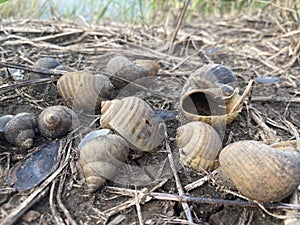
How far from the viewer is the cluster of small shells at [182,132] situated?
2023 millimetres

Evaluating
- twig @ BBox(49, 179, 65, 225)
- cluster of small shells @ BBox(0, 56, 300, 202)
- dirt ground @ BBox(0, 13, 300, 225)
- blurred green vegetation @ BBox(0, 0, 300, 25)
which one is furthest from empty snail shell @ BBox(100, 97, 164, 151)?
blurred green vegetation @ BBox(0, 0, 300, 25)

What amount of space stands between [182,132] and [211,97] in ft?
1.86

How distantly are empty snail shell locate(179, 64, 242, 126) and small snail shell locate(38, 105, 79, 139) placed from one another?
2.56 ft

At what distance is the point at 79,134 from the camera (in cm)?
262

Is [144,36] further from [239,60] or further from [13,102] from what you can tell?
[13,102]

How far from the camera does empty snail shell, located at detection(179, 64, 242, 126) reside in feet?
9.04

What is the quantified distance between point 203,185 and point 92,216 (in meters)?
0.67

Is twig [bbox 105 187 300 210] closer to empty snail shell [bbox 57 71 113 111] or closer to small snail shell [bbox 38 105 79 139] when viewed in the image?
small snail shell [bbox 38 105 79 139]

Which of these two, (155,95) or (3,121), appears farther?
(155,95)

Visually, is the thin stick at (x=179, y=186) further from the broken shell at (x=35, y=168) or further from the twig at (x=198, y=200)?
the broken shell at (x=35, y=168)

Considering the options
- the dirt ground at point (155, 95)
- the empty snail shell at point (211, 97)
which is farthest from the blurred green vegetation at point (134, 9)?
the empty snail shell at point (211, 97)

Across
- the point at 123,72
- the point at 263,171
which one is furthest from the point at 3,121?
the point at 263,171

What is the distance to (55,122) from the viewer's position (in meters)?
2.47

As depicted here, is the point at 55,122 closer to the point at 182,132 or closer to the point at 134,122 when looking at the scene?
the point at 134,122
